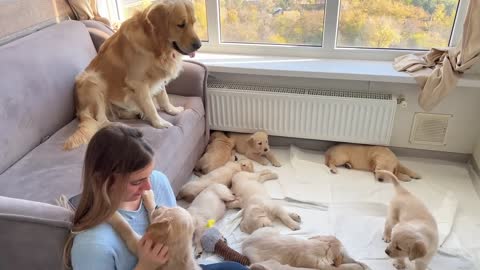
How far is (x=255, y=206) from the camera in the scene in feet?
6.70

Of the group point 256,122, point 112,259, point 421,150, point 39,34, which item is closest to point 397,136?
point 421,150

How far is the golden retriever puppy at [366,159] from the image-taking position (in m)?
2.44

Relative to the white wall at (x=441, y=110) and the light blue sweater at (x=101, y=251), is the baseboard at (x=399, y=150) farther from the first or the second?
the light blue sweater at (x=101, y=251)

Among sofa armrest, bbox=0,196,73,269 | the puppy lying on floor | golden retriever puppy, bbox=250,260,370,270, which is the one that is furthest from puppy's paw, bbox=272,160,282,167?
sofa armrest, bbox=0,196,73,269

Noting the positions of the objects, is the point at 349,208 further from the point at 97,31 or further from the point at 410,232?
the point at 97,31

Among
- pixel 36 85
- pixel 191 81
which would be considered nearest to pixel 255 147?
pixel 191 81

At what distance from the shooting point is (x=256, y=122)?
275 cm

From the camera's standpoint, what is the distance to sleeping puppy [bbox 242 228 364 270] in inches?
65.9

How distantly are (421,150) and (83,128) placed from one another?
2134 millimetres

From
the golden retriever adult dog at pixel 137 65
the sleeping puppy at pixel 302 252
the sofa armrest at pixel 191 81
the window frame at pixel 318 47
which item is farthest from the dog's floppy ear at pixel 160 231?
the window frame at pixel 318 47

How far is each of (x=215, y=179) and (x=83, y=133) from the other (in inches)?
30.3

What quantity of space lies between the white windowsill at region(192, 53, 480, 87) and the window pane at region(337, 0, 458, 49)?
0.16 metres

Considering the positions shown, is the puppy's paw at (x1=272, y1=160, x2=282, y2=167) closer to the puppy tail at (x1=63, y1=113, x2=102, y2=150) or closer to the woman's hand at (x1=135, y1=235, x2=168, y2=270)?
the puppy tail at (x1=63, y1=113, x2=102, y2=150)

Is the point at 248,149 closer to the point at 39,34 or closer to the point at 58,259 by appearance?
the point at 39,34
